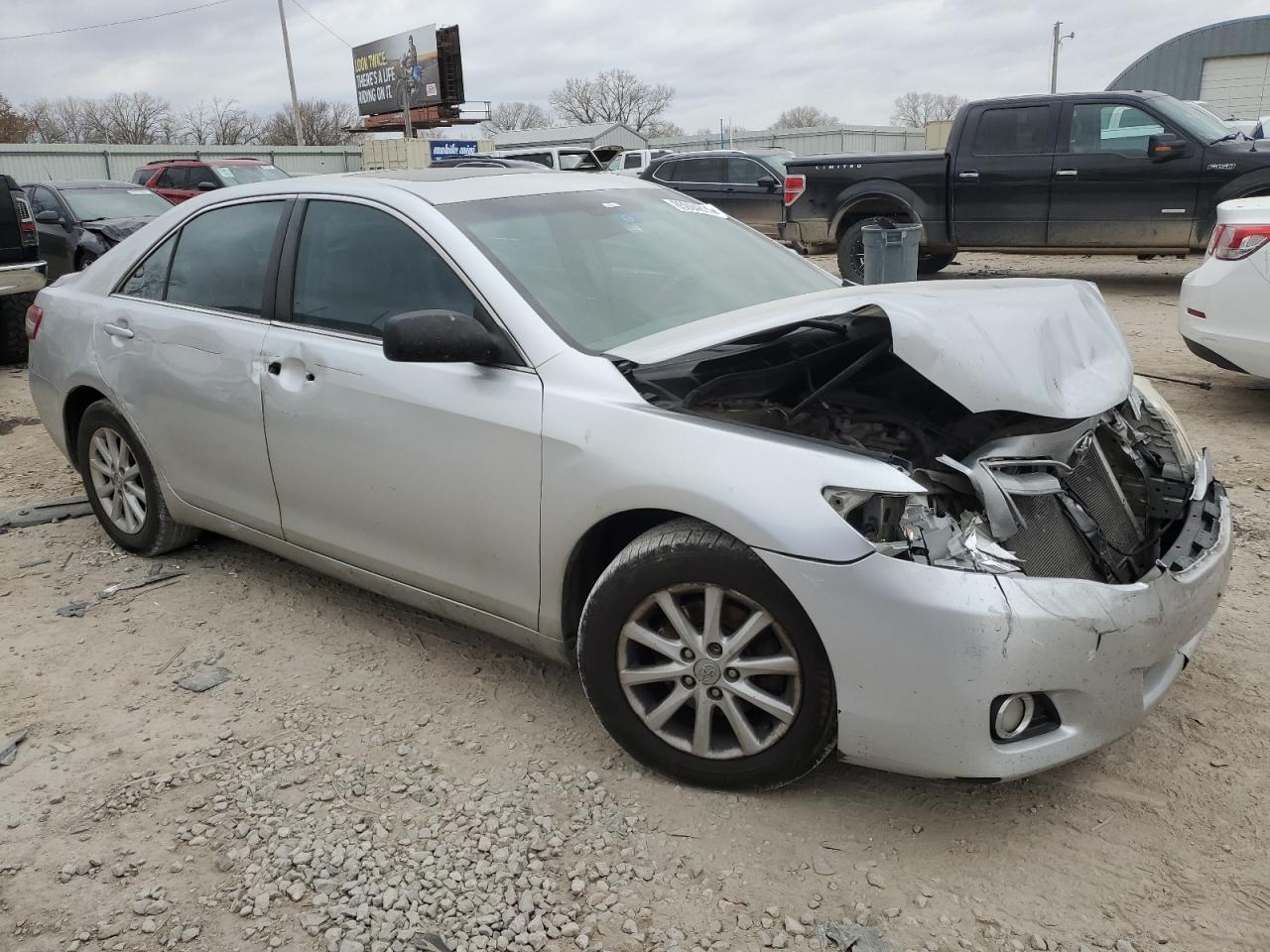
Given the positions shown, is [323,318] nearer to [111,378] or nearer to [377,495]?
[377,495]

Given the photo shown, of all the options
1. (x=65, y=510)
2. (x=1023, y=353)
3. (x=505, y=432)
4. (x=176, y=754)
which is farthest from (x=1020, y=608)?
(x=65, y=510)

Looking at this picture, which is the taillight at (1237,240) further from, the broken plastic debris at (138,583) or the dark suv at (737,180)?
the dark suv at (737,180)

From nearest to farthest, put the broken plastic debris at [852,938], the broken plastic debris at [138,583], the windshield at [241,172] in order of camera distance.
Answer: the broken plastic debris at [852,938] → the broken plastic debris at [138,583] → the windshield at [241,172]

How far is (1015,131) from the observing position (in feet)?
36.9

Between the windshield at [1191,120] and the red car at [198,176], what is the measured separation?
1297 centimetres

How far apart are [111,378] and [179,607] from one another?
1.02 metres

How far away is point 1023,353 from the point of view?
2686 mm

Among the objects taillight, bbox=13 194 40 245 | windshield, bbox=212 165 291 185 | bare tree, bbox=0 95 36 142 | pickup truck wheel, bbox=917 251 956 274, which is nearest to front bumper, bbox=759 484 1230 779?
taillight, bbox=13 194 40 245

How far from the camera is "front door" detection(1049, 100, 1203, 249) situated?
1047 cm

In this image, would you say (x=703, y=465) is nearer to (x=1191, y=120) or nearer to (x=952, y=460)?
(x=952, y=460)

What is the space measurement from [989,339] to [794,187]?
10.0 meters

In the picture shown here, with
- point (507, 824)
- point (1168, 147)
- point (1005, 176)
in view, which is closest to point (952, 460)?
point (507, 824)

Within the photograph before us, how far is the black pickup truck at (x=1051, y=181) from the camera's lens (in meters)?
10.4

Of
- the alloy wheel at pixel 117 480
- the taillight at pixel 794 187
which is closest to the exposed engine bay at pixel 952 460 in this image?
the alloy wheel at pixel 117 480
